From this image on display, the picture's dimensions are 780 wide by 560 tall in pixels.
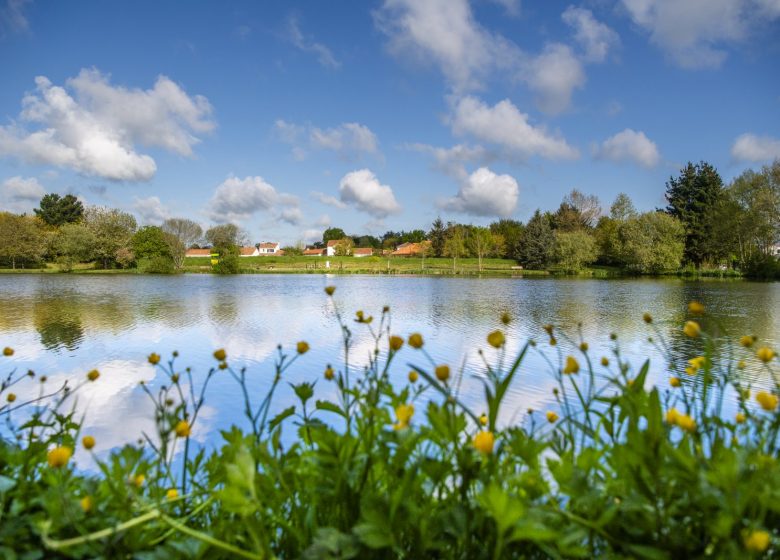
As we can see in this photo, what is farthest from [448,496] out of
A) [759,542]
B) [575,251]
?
[575,251]

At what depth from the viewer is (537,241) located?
47906mm

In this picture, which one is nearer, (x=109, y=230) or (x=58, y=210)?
(x=109, y=230)

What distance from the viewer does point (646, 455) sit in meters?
0.70

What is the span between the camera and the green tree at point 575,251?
39.7 metres

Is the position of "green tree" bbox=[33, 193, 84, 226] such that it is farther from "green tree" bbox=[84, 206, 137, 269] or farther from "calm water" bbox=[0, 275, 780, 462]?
"calm water" bbox=[0, 275, 780, 462]

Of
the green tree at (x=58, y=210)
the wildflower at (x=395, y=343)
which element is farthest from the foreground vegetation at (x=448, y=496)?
the green tree at (x=58, y=210)

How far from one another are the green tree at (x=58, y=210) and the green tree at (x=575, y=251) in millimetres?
58398

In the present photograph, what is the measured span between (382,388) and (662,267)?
1603 inches

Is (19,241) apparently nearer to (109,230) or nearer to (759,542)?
(109,230)

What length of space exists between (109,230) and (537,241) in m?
42.3

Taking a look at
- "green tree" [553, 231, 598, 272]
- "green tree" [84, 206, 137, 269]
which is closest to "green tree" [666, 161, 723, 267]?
"green tree" [553, 231, 598, 272]

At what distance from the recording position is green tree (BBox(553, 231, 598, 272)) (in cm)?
3969

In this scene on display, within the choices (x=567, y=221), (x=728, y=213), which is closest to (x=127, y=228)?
(x=567, y=221)

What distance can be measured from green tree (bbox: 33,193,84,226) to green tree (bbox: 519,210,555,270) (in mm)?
55507
